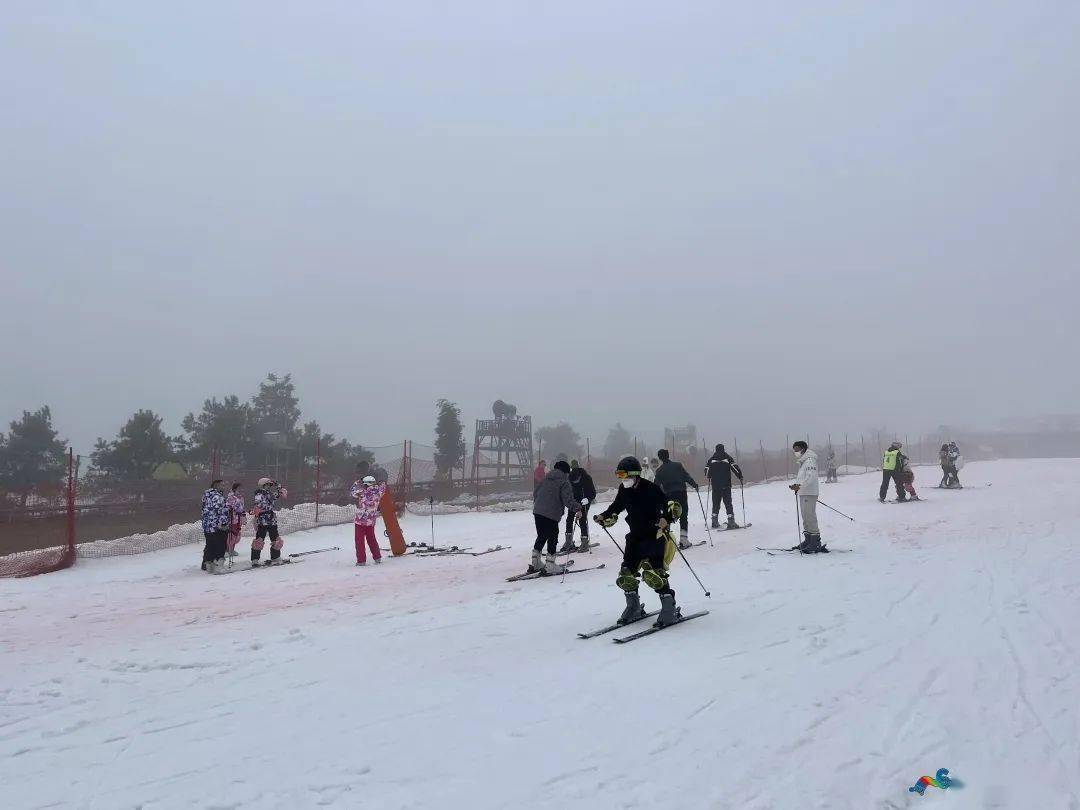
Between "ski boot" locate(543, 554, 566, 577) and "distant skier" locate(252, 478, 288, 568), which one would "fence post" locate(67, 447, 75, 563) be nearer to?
"distant skier" locate(252, 478, 288, 568)

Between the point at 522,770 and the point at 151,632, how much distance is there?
6.19 m

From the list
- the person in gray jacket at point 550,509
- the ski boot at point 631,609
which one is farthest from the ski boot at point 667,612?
the person in gray jacket at point 550,509

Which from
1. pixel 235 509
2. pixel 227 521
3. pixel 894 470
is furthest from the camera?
pixel 894 470

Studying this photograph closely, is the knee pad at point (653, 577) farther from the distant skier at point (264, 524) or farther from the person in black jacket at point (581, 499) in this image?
the distant skier at point (264, 524)

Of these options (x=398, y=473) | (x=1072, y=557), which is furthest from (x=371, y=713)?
(x=398, y=473)

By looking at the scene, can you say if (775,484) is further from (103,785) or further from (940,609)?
(103,785)

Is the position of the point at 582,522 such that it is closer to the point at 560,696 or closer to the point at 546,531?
the point at 546,531

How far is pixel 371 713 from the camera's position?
197 inches

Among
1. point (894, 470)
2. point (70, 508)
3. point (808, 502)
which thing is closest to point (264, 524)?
point (70, 508)

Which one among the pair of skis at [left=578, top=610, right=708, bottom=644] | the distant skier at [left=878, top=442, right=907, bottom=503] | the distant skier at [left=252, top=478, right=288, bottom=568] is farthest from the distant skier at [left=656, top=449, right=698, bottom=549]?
the distant skier at [left=878, top=442, right=907, bottom=503]

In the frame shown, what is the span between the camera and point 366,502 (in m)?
14.4

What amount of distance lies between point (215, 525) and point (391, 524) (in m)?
3.51

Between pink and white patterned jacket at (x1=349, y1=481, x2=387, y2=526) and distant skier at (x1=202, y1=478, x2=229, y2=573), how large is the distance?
8.71 ft
